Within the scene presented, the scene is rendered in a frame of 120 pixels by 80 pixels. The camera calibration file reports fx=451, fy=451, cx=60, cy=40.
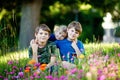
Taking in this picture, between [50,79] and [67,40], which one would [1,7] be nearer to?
[67,40]

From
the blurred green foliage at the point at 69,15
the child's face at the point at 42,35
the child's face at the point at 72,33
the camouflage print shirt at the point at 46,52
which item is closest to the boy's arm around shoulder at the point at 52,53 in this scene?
the camouflage print shirt at the point at 46,52

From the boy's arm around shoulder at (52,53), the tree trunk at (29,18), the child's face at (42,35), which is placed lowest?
the boy's arm around shoulder at (52,53)

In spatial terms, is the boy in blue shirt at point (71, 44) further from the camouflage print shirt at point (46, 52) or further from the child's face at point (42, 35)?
the child's face at point (42, 35)

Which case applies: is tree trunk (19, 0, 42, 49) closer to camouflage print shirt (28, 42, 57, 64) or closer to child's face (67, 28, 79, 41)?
child's face (67, 28, 79, 41)

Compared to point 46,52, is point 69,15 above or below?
above

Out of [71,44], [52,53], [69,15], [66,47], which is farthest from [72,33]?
[69,15]

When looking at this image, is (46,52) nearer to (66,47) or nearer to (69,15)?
(66,47)

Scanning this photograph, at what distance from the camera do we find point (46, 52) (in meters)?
7.54

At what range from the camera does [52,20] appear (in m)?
23.0

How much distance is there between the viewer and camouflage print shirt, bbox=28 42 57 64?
7.46 m

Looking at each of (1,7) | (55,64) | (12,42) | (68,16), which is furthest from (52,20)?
(55,64)

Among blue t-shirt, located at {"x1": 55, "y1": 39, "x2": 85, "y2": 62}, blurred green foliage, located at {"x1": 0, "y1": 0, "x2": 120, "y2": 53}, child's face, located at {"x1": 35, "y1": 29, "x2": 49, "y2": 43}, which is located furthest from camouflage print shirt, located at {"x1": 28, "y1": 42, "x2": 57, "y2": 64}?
blurred green foliage, located at {"x1": 0, "y1": 0, "x2": 120, "y2": 53}

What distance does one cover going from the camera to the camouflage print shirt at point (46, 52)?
7.46 m

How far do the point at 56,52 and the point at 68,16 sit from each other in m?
16.3
